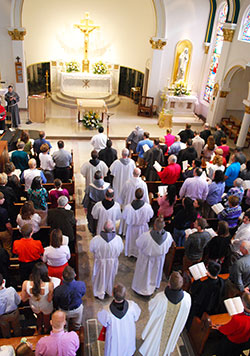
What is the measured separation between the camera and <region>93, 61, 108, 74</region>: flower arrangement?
17.0m

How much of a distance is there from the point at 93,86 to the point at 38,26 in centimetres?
395

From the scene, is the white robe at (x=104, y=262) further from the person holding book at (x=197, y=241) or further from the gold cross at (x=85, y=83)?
the gold cross at (x=85, y=83)

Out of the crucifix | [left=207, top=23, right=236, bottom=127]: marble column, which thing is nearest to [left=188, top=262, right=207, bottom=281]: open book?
[left=207, top=23, right=236, bottom=127]: marble column

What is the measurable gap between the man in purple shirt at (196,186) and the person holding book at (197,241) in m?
1.56

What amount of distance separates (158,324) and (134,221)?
2.15m

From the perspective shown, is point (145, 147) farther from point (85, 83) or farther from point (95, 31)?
point (95, 31)

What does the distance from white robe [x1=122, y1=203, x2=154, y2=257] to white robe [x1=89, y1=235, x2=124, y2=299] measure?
83 centimetres

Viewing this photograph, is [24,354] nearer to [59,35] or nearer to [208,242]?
[208,242]

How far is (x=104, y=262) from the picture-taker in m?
5.41

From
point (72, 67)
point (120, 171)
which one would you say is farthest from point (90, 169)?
point (72, 67)

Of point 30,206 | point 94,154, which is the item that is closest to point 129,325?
point 30,206

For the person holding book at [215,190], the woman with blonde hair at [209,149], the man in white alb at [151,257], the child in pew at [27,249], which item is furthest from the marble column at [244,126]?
the child in pew at [27,249]

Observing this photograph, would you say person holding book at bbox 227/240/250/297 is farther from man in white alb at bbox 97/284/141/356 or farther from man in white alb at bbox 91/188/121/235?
man in white alb at bbox 91/188/121/235

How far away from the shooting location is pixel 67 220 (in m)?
5.49
